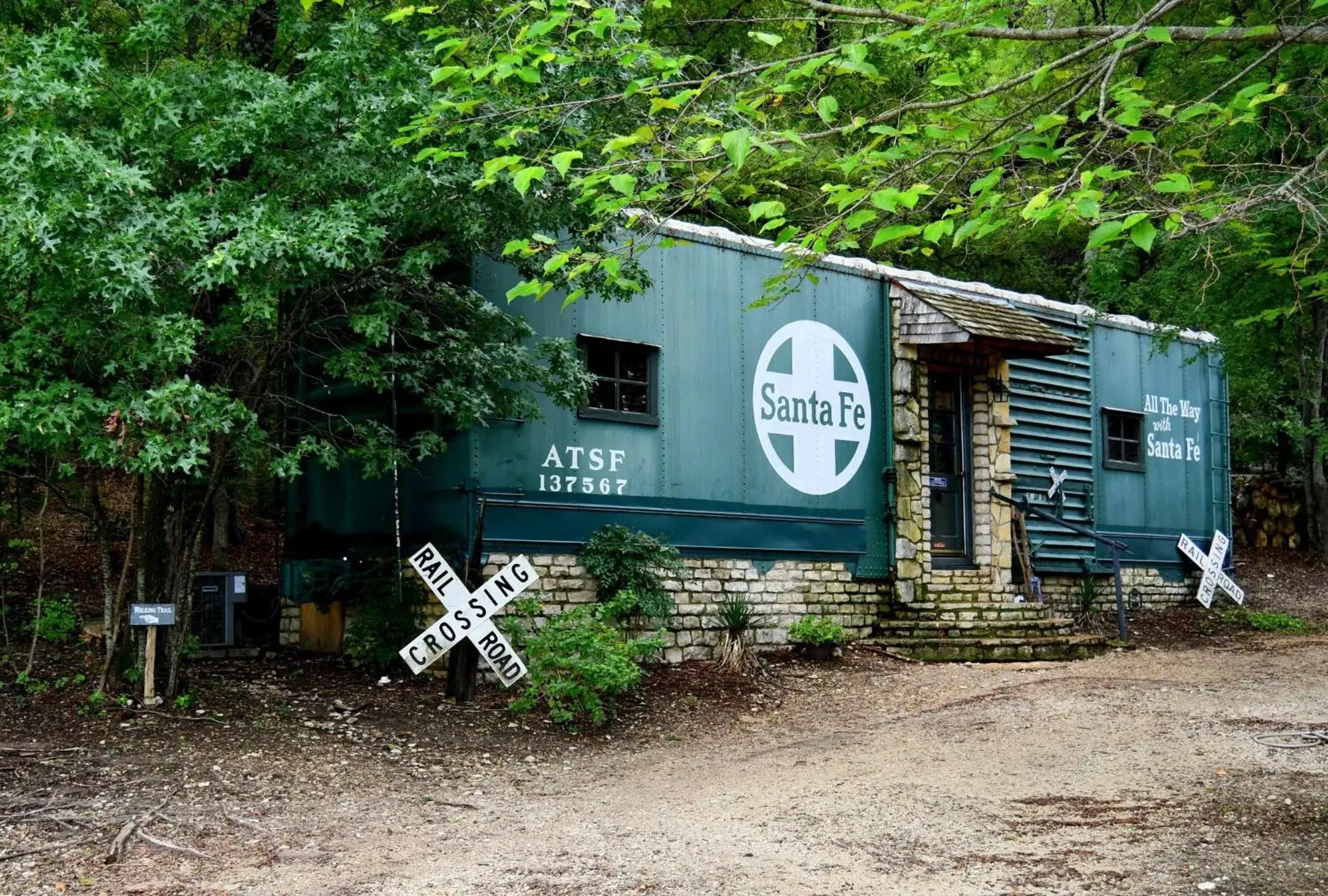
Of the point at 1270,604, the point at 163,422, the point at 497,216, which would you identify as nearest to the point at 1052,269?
the point at 1270,604

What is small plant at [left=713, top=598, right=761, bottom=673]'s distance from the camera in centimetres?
1077

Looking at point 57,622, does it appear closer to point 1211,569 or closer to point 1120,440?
point 1120,440

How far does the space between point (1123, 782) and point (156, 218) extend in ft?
20.5

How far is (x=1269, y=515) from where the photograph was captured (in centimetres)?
2214

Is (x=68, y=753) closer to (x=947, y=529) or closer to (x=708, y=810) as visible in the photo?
(x=708, y=810)

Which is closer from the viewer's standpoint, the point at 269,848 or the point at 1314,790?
the point at 269,848

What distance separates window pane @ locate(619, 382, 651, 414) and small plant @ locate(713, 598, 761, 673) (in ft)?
6.10

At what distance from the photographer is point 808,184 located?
51.7 ft

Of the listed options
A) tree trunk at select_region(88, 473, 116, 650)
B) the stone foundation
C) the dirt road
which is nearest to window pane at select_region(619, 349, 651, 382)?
the dirt road

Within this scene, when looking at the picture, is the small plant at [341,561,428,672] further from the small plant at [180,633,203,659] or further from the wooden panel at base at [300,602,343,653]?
the small plant at [180,633,203,659]

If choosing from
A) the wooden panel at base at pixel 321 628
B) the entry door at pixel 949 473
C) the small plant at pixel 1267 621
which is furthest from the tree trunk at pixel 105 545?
the small plant at pixel 1267 621

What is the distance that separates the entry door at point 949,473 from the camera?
1347 cm

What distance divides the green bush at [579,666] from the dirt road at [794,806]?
23 cm

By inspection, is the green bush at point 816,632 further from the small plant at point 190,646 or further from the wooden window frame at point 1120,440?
the wooden window frame at point 1120,440
